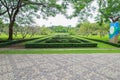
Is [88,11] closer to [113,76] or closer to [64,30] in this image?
[113,76]

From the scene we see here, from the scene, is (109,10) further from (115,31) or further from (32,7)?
(32,7)

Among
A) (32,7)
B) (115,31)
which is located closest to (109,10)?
(115,31)

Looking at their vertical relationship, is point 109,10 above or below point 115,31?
above

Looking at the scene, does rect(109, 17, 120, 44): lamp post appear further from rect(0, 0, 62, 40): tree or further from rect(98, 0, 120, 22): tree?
rect(0, 0, 62, 40): tree

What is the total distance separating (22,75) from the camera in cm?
609

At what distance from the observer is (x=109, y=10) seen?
23.9 m

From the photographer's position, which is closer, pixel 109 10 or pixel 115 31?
pixel 115 31

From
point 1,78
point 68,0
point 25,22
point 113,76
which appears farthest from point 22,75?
point 25,22

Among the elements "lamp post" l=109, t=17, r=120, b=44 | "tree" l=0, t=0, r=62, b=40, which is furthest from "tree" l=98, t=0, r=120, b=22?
"tree" l=0, t=0, r=62, b=40

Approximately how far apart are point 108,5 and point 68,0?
1043 centimetres

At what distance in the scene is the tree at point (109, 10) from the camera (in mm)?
24039

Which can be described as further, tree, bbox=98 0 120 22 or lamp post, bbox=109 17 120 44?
tree, bbox=98 0 120 22

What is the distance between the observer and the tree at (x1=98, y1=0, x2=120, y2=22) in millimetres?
24039

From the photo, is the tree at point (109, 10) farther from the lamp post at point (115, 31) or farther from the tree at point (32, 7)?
the tree at point (32, 7)
